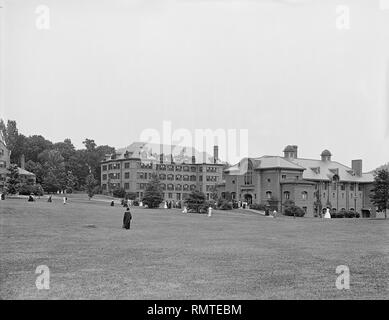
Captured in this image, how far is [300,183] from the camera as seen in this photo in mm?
73125

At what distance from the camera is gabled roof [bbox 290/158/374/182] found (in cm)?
7962

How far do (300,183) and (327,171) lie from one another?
10.9m

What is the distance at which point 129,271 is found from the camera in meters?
14.1

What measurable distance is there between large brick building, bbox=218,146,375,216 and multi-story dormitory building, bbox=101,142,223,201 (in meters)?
12.3

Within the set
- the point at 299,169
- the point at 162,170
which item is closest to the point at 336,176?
the point at 299,169

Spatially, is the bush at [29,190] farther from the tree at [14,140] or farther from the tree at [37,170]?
the tree at [37,170]

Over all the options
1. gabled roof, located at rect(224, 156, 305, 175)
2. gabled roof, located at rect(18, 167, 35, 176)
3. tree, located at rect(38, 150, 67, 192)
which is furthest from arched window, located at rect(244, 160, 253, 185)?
gabled roof, located at rect(18, 167, 35, 176)

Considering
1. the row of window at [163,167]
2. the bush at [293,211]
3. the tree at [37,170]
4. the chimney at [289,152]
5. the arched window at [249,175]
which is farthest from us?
the row of window at [163,167]

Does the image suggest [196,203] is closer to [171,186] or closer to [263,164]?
[263,164]

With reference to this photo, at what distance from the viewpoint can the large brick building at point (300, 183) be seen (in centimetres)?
7400

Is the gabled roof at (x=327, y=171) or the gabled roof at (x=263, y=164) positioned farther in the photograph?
the gabled roof at (x=327, y=171)

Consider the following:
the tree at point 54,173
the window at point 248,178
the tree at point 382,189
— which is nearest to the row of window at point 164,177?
the tree at point 54,173

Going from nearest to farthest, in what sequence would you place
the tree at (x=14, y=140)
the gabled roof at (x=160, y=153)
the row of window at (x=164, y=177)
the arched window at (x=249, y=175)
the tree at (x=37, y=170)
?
the tree at (x=14, y=140) → the arched window at (x=249, y=175) → the tree at (x=37, y=170) → the row of window at (x=164, y=177) → the gabled roof at (x=160, y=153)

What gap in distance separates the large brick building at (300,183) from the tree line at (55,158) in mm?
23775
